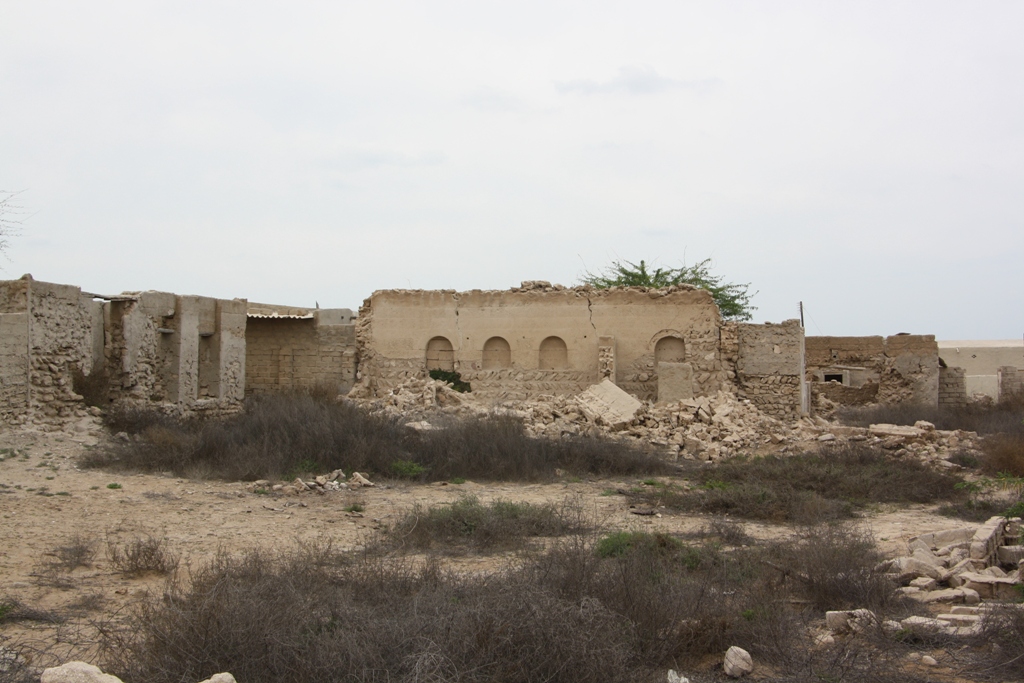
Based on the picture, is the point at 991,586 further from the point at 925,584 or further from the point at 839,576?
the point at 839,576

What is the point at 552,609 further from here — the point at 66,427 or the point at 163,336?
the point at 163,336

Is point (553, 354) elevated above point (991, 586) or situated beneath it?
elevated above

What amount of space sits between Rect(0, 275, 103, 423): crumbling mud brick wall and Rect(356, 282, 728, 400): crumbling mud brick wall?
7.87m

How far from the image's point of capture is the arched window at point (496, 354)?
72.0 feet

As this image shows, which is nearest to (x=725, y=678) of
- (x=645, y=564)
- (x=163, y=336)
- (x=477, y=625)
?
(x=645, y=564)

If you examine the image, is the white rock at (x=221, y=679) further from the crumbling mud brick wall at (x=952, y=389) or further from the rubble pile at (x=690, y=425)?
the crumbling mud brick wall at (x=952, y=389)

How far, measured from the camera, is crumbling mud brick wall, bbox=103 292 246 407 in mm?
16141

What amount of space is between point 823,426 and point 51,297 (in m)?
15.0

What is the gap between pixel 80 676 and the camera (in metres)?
4.21

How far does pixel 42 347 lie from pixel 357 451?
18.3ft

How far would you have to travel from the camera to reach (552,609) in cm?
497

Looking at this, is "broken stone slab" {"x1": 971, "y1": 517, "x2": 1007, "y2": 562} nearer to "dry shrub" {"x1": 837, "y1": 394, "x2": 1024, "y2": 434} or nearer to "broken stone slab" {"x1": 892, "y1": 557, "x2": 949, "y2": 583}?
"broken stone slab" {"x1": 892, "y1": 557, "x2": 949, "y2": 583}

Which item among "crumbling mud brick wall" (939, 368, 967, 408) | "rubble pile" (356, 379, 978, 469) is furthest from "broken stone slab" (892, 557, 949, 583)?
→ "crumbling mud brick wall" (939, 368, 967, 408)

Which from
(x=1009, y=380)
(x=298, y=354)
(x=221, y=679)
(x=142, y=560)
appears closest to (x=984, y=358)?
(x=1009, y=380)
